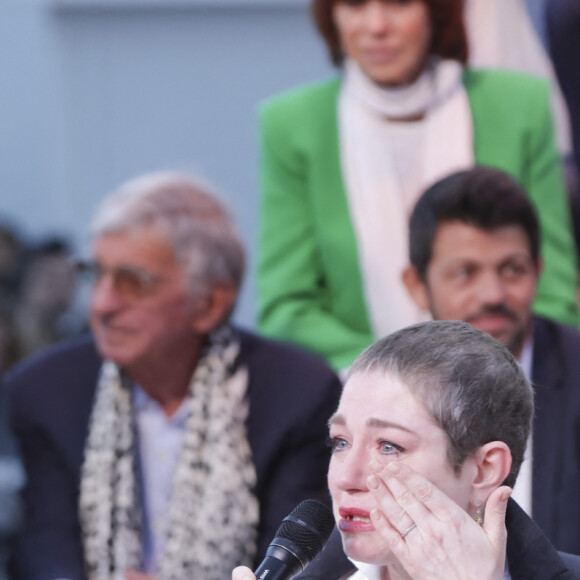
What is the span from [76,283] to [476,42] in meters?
1.84

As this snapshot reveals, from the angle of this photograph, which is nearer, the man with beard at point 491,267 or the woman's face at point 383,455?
the woman's face at point 383,455

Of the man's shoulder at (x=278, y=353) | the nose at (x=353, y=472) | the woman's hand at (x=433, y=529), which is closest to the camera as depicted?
the woman's hand at (x=433, y=529)

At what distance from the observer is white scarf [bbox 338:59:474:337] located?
11.1 feet

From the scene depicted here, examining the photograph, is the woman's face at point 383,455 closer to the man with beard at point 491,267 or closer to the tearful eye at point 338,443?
the tearful eye at point 338,443

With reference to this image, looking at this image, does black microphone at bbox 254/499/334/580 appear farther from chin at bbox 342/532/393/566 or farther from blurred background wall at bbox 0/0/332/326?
blurred background wall at bbox 0/0/332/326

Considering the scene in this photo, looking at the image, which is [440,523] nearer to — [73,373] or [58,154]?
[73,373]

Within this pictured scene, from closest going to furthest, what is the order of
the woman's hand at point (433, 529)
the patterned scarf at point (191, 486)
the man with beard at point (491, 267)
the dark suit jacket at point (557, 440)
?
the woman's hand at point (433, 529), the dark suit jacket at point (557, 440), the man with beard at point (491, 267), the patterned scarf at point (191, 486)

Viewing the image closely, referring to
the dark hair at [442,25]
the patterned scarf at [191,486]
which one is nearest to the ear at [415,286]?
the patterned scarf at [191,486]

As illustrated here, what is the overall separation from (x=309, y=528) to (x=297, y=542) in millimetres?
42

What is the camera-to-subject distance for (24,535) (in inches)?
125

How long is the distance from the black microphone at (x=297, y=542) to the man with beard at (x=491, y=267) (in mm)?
932

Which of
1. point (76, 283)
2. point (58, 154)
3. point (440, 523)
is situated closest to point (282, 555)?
point (440, 523)

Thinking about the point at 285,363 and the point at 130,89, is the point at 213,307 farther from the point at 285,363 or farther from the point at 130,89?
the point at 130,89

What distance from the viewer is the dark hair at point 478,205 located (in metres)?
2.92
